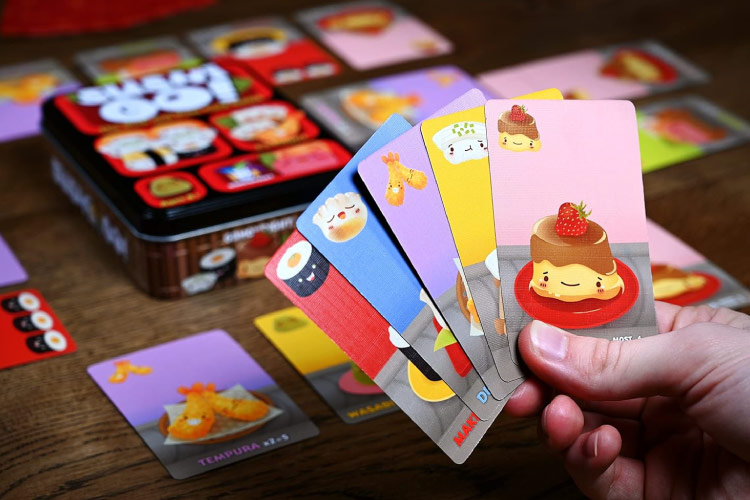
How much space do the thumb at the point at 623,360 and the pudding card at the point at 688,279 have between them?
0.29 m

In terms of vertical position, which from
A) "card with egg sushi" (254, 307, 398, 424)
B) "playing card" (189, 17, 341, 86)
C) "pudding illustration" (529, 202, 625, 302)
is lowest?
"card with egg sushi" (254, 307, 398, 424)

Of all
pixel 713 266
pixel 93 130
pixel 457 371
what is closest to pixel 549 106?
pixel 457 371

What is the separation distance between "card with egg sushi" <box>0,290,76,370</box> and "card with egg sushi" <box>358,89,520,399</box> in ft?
1.19

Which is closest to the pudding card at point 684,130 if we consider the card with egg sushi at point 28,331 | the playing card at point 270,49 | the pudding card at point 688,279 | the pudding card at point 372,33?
the pudding card at point 688,279

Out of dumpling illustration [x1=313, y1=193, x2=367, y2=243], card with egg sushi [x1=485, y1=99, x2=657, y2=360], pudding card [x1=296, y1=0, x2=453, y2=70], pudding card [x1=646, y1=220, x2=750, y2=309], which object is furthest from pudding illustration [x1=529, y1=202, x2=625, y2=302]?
pudding card [x1=296, y1=0, x2=453, y2=70]

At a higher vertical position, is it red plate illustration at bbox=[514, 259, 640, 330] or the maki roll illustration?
the maki roll illustration

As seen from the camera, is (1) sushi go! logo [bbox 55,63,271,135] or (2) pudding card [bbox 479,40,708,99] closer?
(1) sushi go! logo [bbox 55,63,271,135]

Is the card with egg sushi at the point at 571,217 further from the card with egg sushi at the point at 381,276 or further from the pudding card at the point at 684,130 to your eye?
the pudding card at the point at 684,130

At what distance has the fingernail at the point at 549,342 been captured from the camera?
30.0 inches

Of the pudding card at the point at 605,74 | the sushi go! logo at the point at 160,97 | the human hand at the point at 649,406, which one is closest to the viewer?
the human hand at the point at 649,406

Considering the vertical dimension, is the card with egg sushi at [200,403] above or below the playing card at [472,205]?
below

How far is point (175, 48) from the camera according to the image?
1476 millimetres

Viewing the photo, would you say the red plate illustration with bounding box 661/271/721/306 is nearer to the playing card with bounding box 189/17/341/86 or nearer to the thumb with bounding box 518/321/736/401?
the thumb with bounding box 518/321/736/401

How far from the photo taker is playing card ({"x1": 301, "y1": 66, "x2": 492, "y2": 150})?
51.7 inches
